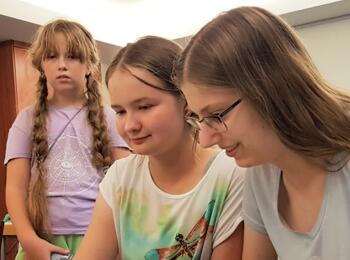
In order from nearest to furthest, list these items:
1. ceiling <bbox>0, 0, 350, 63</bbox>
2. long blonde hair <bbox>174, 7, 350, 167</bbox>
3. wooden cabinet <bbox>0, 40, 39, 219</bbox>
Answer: long blonde hair <bbox>174, 7, 350, 167</bbox> < ceiling <bbox>0, 0, 350, 63</bbox> < wooden cabinet <bbox>0, 40, 39, 219</bbox>

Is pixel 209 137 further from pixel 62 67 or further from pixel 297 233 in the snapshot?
pixel 62 67

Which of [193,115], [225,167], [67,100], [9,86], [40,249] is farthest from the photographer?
[9,86]

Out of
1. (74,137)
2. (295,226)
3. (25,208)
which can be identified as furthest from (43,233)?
(295,226)

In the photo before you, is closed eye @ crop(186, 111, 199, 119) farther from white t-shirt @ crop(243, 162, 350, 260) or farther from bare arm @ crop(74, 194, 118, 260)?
bare arm @ crop(74, 194, 118, 260)

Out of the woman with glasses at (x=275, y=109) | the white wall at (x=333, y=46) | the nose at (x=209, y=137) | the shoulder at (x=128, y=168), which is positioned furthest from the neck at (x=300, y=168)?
the white wall at (x=333, y=46)

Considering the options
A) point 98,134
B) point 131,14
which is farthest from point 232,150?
point 131,14

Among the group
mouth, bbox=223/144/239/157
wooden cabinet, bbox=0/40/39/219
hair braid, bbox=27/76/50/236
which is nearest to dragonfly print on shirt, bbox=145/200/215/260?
mouth, bbox=223/144/239/157

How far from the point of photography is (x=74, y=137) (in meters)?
1.40

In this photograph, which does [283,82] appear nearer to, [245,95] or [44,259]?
[245,95]

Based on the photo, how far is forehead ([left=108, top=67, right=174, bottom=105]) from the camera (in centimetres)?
86

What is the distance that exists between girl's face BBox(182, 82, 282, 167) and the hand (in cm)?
73

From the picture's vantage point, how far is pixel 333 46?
3543mm

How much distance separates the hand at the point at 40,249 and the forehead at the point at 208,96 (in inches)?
29.3

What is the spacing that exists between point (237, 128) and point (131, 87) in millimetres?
260
